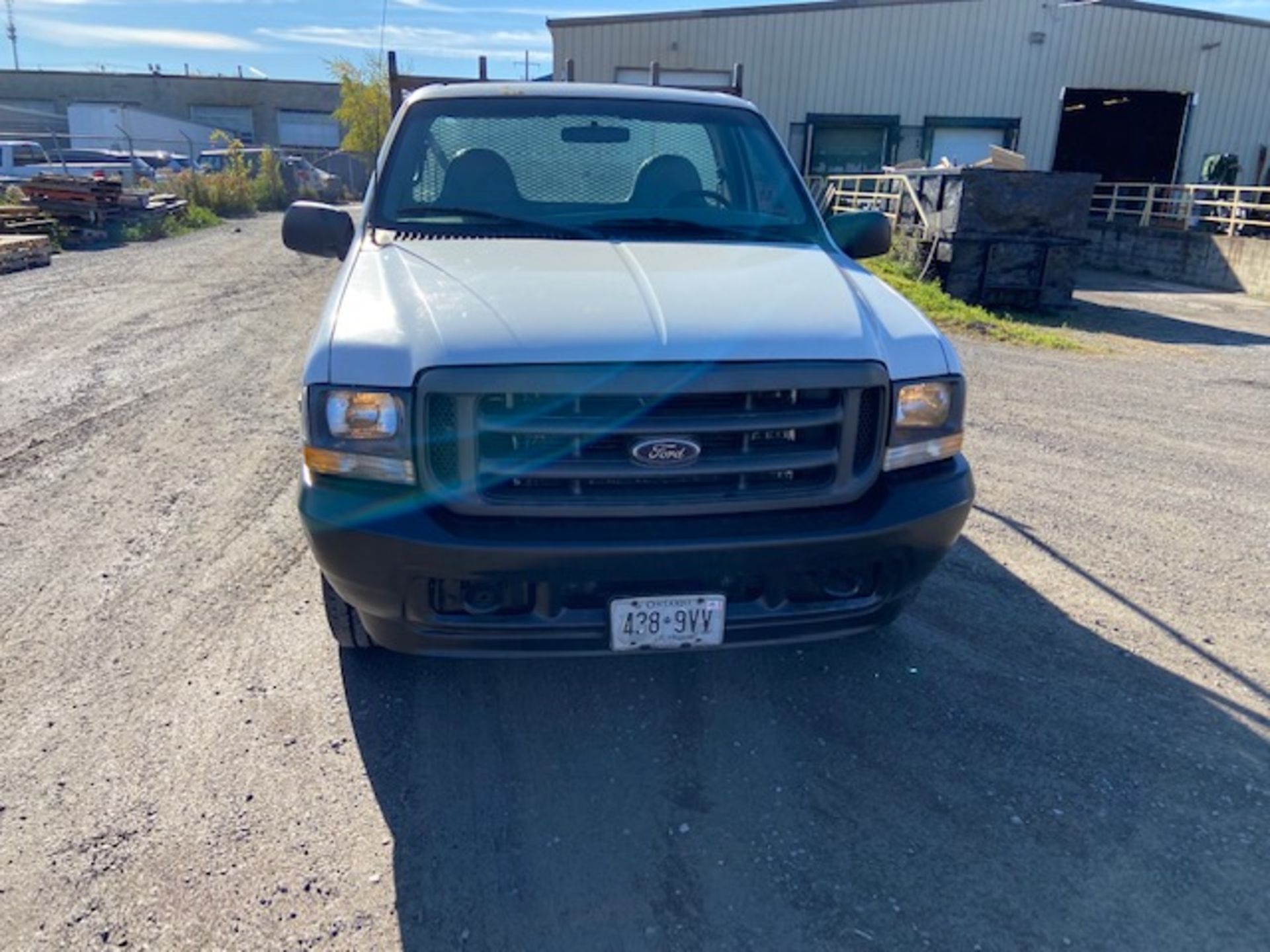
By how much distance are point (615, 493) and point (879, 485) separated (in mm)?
848

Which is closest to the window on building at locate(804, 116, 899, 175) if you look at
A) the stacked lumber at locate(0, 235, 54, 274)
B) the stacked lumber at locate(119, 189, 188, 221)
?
the stacked lumber at locate(119, 189, 188, 221)

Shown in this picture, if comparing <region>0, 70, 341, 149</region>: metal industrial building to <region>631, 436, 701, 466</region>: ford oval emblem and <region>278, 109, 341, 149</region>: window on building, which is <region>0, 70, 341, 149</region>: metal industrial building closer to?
<region>278, 109, 341, 149</region>: window on building

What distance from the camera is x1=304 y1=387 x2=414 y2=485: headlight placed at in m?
2.62

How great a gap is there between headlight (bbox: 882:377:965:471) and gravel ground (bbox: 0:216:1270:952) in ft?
3.09

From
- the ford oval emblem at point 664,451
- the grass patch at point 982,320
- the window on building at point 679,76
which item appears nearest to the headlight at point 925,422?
the ford oval emblem at point 664,451

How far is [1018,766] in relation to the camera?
301 centimetres

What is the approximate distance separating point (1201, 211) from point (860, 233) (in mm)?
23877

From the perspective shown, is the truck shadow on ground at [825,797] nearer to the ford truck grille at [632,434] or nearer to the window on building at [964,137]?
the ford truck grille at [632,434]

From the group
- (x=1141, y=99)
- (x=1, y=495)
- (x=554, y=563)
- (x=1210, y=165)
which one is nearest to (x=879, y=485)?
(x=554, y=563)

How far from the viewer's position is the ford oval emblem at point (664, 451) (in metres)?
2.65

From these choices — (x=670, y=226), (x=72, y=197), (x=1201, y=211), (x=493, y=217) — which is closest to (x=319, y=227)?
(x=493, y=217)

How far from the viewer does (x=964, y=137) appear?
26172 millimetres

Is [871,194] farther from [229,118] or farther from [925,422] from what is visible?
[229,118]

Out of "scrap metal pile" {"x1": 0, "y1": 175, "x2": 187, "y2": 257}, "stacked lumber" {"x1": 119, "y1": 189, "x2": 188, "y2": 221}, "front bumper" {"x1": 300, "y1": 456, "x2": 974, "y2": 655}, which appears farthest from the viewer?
"stacked lumber" {"x1": 119, "y1": 189, "x2": 188, "y2": 221}
